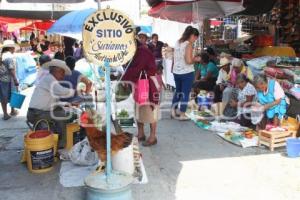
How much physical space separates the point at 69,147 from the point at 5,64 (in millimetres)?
3884

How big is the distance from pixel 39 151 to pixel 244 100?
383 cm

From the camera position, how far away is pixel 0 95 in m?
8.19

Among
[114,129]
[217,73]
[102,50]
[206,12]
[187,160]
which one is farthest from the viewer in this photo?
[206,12]

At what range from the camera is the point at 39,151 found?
4766mm

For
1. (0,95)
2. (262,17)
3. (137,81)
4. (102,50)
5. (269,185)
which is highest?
(262,17)

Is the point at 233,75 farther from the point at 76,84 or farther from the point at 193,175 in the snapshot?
the point at 193,175

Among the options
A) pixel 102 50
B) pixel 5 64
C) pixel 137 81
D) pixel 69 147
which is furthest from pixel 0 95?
pixel 102 50

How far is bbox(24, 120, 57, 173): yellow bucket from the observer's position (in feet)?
15.5

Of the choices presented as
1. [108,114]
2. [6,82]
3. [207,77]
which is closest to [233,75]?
[207,77]

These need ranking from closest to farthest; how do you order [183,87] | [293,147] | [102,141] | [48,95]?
[102,141] → [293,147] → [48,95] → [183,87]

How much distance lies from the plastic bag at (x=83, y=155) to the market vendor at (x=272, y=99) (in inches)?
117

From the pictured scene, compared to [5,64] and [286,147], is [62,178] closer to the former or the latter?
[286,147]

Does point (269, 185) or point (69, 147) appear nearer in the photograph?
point (269, 185)

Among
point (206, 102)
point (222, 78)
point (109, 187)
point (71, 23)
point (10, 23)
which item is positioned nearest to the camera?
point (109, 187)
